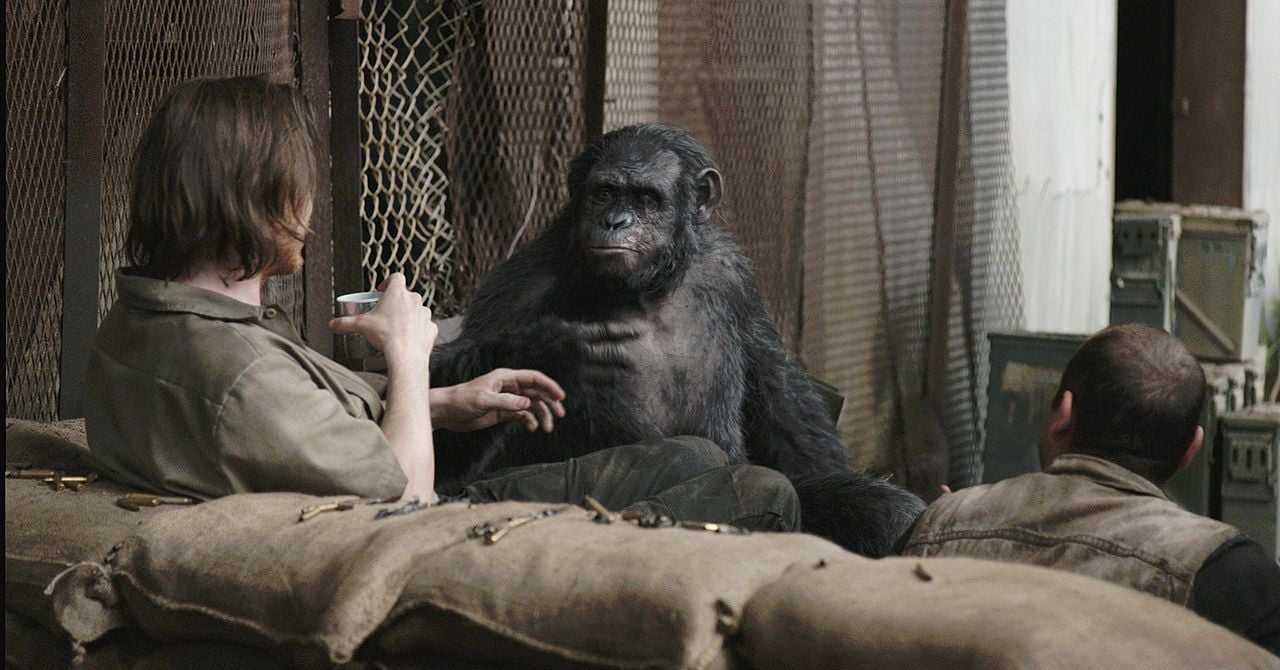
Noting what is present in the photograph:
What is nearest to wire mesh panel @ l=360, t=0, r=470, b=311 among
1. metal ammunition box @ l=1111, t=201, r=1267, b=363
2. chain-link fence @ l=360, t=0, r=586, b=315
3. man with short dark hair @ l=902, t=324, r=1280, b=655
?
chain-link fence @ l=360, t=0, r=586, b=315

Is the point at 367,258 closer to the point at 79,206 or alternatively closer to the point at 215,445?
the point at 79,206

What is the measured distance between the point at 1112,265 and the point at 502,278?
16.9 ft

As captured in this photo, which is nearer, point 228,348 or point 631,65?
point 228,348

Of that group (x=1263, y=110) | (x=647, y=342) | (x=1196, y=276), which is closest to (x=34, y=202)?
(x=647, y=342)

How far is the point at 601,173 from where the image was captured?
4211 millimetres

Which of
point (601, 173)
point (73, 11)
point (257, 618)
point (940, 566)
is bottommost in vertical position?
point (257, 618)

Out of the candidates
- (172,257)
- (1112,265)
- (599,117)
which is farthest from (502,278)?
(1112,265)

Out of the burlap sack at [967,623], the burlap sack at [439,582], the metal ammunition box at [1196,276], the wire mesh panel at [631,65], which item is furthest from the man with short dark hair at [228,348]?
the metal ammunition box at [1196,276]

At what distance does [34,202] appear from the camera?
378cm

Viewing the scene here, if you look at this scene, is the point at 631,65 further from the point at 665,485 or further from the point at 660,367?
the point at 665,485

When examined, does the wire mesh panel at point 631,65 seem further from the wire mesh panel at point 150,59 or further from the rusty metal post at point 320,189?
the wire mesh panel at point 150,59

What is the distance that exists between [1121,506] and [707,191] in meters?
1.95

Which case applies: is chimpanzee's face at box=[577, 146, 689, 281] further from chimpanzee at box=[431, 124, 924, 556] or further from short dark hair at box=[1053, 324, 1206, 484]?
short dark hair at box=[1053, 324, 1206, 484]

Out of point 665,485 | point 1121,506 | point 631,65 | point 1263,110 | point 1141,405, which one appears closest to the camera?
point 1121,506
